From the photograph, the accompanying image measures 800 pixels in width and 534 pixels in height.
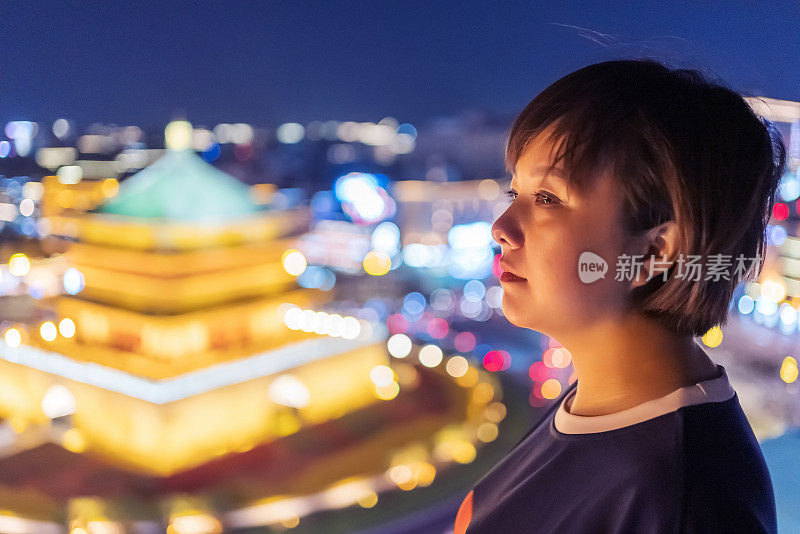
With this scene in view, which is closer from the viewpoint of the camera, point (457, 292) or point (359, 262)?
point (457, 292)

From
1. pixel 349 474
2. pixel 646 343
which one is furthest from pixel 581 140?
pixel 349 474

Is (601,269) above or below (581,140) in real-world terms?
below

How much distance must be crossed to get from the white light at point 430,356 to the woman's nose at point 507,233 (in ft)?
22.4

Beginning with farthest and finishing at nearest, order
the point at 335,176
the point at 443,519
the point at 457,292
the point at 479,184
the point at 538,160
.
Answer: the point at 335,176, the point at 479,184, the point at 457,292, the point at 443,519, the point at 538,160

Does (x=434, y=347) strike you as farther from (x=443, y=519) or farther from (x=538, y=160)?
(x=538, y=160)

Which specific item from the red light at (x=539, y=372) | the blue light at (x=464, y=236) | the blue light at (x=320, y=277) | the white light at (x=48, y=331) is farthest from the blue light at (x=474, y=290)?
the white light at (x=48, y=331)

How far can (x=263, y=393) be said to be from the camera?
5.89 metres

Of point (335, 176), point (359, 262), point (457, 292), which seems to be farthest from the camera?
point (335, 176)

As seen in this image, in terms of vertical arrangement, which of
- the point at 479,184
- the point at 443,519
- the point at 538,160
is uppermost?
the point at 479,184

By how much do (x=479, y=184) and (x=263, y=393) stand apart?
531 inches

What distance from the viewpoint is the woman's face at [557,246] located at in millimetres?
604

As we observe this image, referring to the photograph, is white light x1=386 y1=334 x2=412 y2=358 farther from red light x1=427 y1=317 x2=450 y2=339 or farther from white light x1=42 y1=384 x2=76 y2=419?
white light x1=42 y1=384 x2=76 y2=419

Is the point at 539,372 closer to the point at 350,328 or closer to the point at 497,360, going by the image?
the point at 497,360

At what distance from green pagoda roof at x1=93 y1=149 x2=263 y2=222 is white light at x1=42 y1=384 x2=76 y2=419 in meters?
1.55
